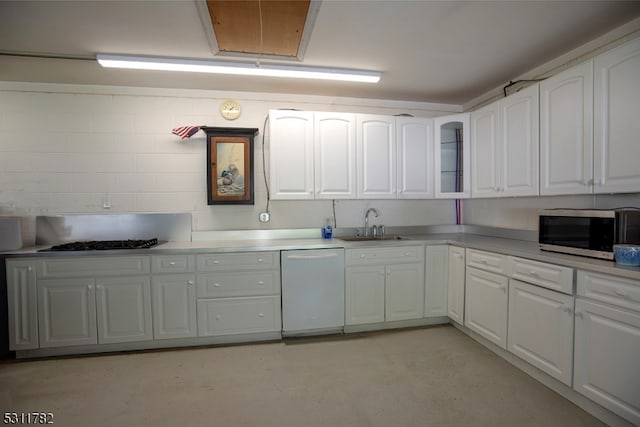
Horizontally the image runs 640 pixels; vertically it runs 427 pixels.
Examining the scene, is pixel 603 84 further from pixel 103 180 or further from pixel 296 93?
pixel 103 180

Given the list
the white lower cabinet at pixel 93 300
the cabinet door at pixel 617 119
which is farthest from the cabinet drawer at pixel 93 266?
the cabinet door at pixel 617 119

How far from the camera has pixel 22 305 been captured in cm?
248

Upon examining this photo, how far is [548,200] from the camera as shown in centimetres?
271

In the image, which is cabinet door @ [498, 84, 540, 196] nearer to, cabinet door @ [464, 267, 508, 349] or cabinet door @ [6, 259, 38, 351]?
A: cabinet door @ [464, 267, 508, 349]

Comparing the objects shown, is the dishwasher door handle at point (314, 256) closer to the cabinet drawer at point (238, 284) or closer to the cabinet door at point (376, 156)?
the cabinet drawer at point (238, 284)

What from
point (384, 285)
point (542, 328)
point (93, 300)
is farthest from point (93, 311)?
point (542, 328)

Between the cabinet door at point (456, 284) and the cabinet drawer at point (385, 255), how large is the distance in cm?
31

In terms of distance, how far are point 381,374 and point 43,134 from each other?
12.7 feet

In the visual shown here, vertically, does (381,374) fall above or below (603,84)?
below

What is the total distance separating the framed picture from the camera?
3.14 metres

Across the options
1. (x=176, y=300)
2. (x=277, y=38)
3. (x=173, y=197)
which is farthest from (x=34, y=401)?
(x=277, y=38)

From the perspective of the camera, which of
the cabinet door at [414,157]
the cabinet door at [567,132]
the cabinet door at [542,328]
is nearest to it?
the cabinet door at [542,328]

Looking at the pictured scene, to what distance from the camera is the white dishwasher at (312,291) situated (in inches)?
109

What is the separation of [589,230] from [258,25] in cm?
257
